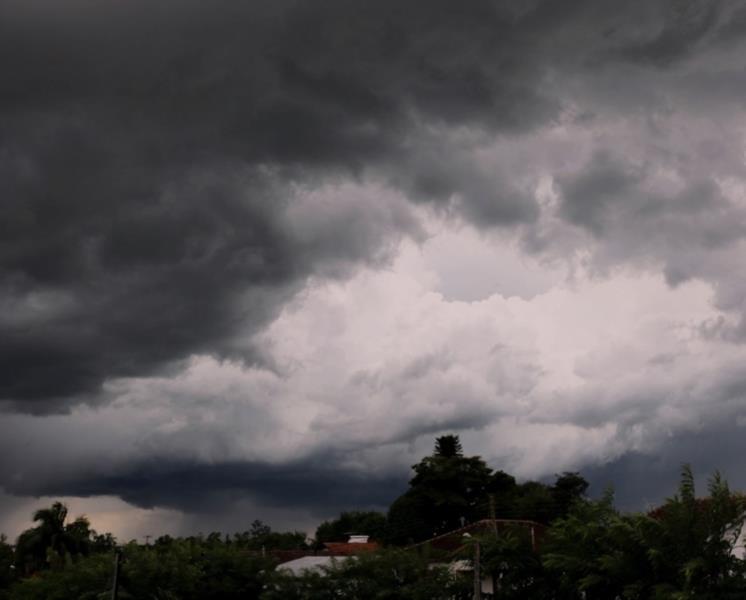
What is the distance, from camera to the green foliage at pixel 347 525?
107 m

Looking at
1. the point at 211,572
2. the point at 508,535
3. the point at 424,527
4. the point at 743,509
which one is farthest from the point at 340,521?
the point at 743,509

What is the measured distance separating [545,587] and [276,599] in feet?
37.8

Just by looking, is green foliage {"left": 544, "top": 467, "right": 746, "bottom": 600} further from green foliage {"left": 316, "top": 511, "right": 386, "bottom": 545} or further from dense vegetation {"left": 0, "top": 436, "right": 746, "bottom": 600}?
green foliage {"left": 316, "top": 511, "right": 386, "bottom": 545}

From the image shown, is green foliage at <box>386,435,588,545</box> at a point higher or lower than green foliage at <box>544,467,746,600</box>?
higher

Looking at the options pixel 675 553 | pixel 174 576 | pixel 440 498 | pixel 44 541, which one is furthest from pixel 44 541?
pixel 675 553

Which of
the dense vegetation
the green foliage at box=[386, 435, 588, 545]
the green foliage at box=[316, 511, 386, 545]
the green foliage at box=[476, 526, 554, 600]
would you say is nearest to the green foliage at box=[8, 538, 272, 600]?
the dense vegetation

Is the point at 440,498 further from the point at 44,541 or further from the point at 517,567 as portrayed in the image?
the point at 517,567

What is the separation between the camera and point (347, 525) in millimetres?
112188

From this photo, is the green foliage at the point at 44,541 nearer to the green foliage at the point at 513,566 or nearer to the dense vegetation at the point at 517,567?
the dense vegetation at the point at 517,567

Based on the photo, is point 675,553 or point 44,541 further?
point 44,541

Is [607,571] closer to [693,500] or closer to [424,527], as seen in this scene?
[693,500]

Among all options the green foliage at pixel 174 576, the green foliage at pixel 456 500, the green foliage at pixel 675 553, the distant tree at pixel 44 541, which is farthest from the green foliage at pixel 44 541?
the green foliage at pixel 675 553

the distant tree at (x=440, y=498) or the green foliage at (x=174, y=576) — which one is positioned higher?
the distant tree at (x=440, y=498)

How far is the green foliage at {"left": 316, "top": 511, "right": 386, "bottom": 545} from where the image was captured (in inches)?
4208
